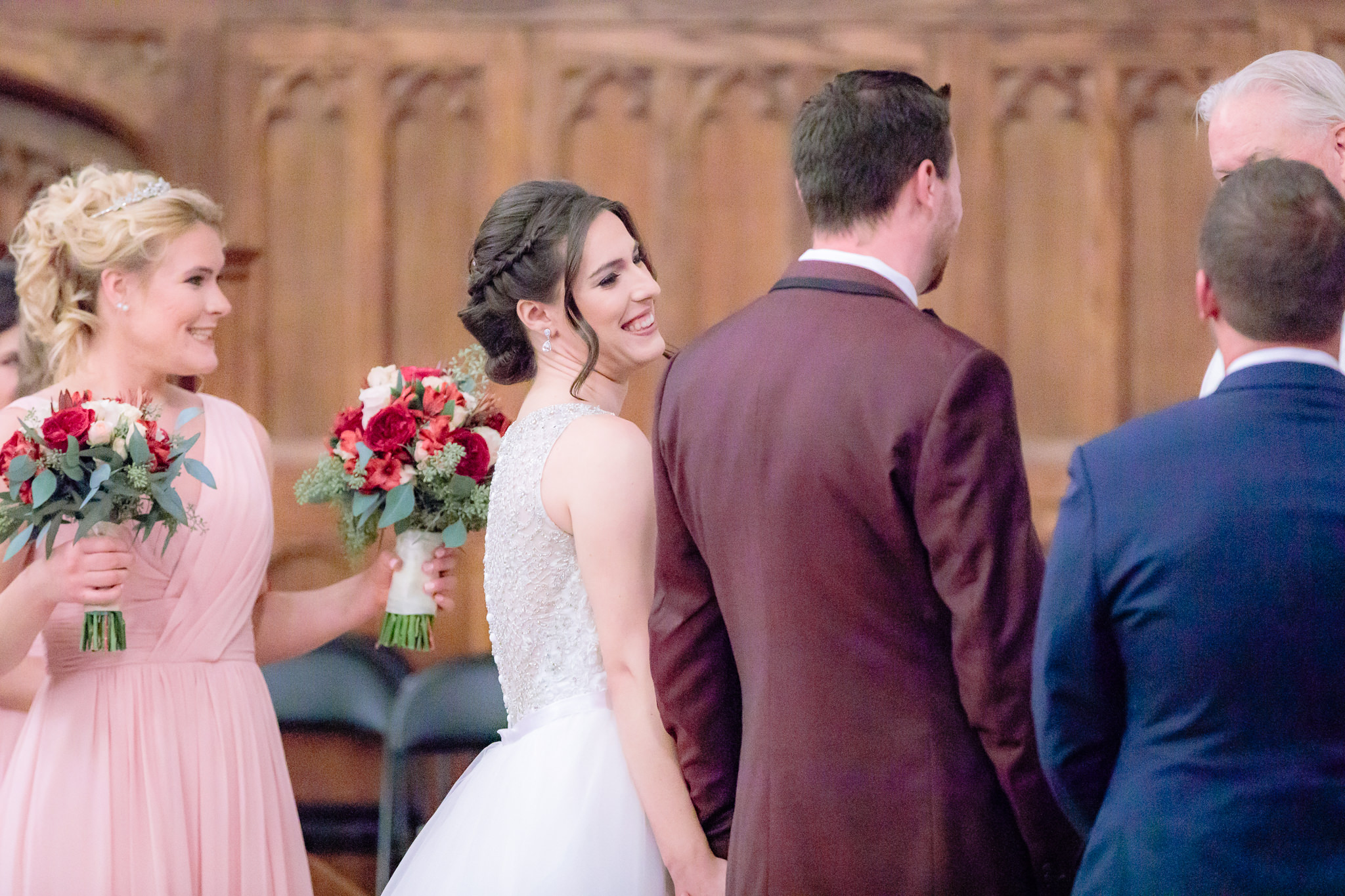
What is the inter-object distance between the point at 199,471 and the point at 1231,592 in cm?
191

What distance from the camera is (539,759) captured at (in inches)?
90.6

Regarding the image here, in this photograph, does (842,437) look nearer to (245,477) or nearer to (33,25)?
(245,477)

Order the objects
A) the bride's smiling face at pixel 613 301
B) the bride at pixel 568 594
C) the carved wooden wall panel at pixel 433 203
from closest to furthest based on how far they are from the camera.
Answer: the bride at pixel 568 594 < the bride's smiling face at pixel 613 301 < the carved wooden wall panel at pixel 433 203

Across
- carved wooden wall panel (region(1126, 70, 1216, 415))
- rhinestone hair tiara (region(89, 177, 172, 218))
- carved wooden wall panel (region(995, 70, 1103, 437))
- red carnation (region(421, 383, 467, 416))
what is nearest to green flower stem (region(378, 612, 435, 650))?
red carnation (region(421, 383, 467, 416))

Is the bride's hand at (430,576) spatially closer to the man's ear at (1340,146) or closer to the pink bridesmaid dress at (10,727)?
the pink bridesmaid dress at (10,727)

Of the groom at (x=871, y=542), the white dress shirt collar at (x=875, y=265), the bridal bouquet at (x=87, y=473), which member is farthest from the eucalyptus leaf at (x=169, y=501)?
the white dress shirt collar at (x=875, y=265)

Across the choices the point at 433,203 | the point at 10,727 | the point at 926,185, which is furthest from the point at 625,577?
the point at 433,203

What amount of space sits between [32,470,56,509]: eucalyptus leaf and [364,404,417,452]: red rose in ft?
1.98

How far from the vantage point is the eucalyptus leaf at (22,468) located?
2.58 metres

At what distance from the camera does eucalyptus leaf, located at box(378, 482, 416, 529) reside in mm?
2877

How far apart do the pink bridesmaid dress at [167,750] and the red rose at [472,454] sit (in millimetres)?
461

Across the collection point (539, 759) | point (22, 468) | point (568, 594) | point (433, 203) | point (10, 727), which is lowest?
point (10, 727)

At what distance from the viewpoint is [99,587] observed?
2.62m

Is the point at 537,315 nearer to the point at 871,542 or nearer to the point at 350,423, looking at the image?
the point at 350,423
